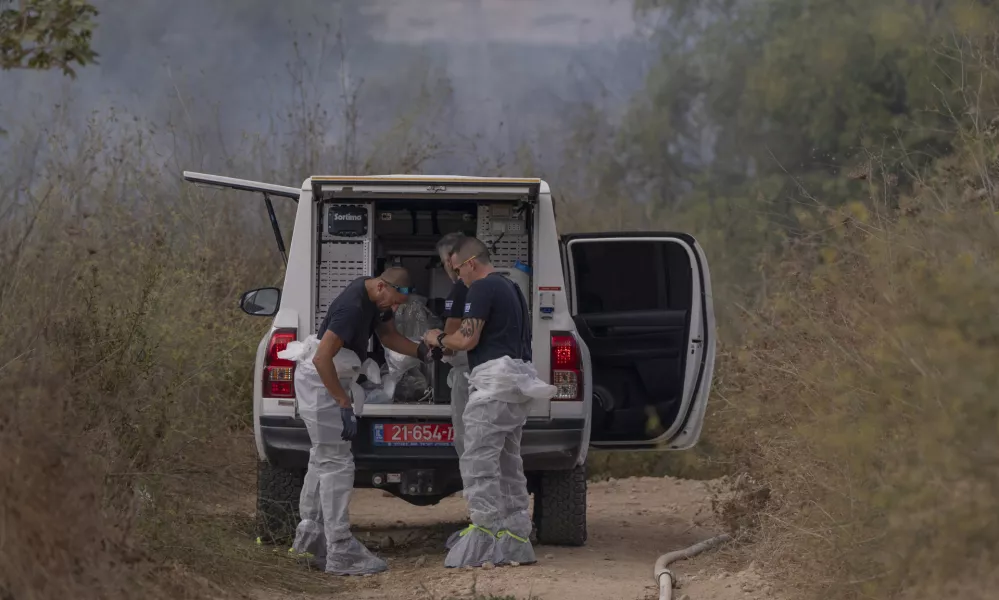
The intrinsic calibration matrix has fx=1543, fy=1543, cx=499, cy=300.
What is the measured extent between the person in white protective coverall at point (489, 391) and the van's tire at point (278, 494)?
3.75 feet

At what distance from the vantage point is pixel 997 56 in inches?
296

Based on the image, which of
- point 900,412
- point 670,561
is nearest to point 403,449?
point 670,561

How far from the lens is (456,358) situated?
896 centimetres

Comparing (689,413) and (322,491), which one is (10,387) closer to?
(322,491)

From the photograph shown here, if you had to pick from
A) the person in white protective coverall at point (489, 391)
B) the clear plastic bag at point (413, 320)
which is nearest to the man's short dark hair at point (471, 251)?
the person in white protective coverall at point (489, 391)

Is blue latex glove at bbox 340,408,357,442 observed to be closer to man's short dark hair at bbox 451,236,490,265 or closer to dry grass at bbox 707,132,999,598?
man's short dark hair at bbox 451,236,490,265

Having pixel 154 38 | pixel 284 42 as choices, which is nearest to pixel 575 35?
pixel 284 42

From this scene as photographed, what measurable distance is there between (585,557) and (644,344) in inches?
64.7

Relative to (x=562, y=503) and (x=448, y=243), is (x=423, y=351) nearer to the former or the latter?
(x=448, y=243)

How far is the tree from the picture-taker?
6.25 meters

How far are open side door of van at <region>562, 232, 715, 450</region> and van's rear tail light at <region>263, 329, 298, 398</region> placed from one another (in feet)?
6.96

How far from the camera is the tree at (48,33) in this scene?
6.25 m

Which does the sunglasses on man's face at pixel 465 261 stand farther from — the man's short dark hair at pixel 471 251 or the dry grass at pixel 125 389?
the dry grass at pixel 125 389

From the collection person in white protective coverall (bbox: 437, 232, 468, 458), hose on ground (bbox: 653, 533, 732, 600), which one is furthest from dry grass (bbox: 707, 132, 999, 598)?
person in white protective coverall (bbox: 437, 232, 468, 458)
